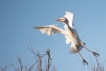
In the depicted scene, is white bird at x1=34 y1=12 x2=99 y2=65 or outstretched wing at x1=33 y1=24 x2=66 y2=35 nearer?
white bird at x1=34 y1=12 x2=99 y2=65

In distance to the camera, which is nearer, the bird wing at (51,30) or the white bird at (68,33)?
the white bird at (68,33)

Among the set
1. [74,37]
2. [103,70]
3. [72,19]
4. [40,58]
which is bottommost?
[103,70]

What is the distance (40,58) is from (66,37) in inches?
58.3

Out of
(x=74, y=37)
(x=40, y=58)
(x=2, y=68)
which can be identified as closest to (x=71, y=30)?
(x=74, y=37)

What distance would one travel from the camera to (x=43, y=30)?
19.4ft

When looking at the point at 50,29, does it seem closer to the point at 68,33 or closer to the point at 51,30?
the point at 51,30

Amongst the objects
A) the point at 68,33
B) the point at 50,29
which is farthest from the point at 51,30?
the point at 68,33

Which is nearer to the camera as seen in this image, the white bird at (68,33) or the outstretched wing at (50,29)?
the white bird at (68,33)

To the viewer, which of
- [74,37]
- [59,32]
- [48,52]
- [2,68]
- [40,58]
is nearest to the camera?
[48,52]

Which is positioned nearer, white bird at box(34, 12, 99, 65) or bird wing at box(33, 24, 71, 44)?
white bird at box(34, 12, 99, 65)

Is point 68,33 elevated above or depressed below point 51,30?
below

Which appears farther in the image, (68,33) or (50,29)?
(50,29)

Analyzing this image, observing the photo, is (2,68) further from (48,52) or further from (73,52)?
(48,52)

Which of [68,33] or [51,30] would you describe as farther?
[51,30]
